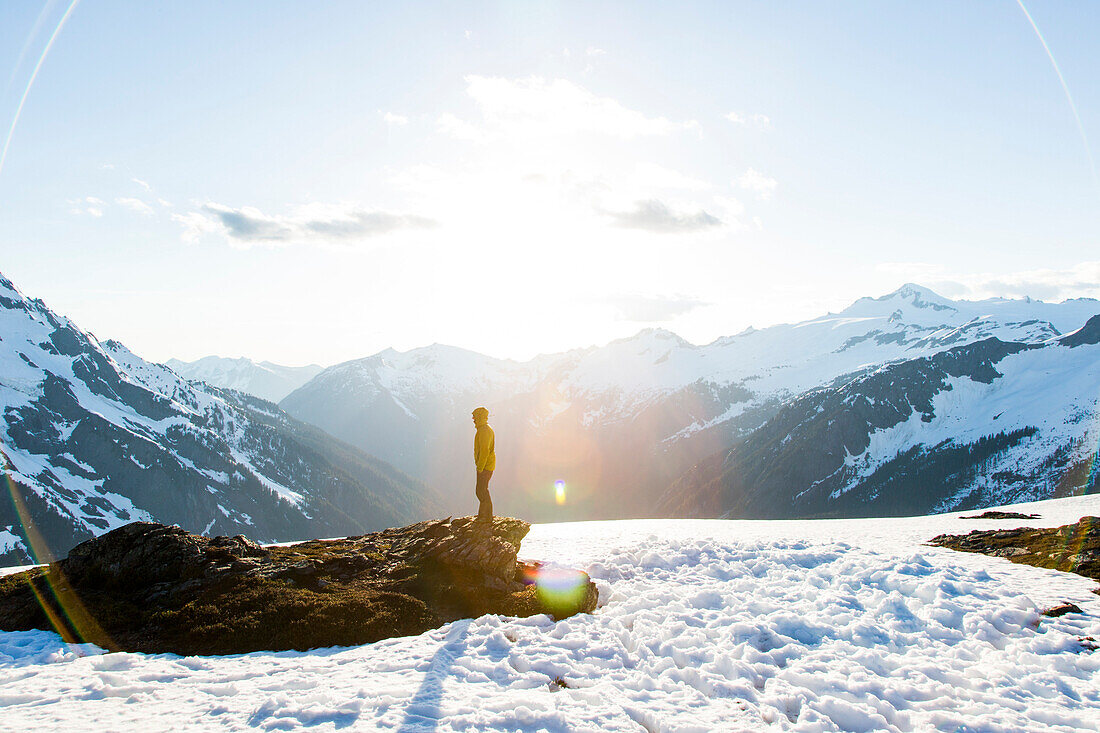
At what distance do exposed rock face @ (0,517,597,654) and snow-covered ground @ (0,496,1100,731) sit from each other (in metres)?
0.85

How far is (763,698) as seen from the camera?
37.6 ft

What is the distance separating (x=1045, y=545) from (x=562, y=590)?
20964mm

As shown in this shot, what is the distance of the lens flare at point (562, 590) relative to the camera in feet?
52.9

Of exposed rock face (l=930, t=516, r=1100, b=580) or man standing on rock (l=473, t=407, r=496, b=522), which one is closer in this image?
exposed rock face (l=930, t=516, r=1100, b=580)

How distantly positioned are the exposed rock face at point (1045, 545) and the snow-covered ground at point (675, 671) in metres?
2.13

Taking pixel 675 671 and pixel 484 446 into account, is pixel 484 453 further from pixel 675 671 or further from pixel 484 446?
pixel 675 671

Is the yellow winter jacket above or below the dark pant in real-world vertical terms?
above

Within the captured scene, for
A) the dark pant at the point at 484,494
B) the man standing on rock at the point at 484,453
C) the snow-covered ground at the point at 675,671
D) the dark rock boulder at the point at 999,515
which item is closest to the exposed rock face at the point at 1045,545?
the snow-covered ground at the point at 675,671

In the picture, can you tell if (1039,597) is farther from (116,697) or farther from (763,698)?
(116,697)

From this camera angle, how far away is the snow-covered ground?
33.9 feet

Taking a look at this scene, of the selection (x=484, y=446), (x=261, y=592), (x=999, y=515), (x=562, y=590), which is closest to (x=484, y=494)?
(x=484, y=446)

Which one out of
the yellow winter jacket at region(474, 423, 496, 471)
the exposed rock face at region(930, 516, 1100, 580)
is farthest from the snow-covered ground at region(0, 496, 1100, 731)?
the yellow winter jacket at region(474, 423, 496, 471)

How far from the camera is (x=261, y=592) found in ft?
51.5

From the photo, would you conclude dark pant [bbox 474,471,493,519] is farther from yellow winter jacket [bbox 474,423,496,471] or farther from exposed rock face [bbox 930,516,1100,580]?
exposed rock face [bbox 930,516,1100,580]
